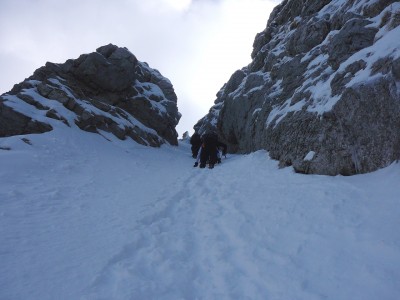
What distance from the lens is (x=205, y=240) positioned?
18.2 feet

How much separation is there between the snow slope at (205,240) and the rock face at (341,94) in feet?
2.68

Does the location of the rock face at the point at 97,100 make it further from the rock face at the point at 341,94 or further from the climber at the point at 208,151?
the rock face at the point at 341,94

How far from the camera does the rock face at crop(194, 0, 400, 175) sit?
25.5 feet

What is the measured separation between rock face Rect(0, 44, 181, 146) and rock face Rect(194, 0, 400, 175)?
14525 millimetres

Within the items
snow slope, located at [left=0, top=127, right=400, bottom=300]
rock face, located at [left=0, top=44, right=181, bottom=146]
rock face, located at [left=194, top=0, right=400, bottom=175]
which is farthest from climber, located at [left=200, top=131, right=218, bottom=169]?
rock face, located at [left=0, top=44, right=181, bottom=146]

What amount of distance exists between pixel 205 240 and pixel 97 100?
30297mm

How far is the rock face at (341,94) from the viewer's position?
7.77 metres

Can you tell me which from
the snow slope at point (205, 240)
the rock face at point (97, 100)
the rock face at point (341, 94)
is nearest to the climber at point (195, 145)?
the rock face at point (97, 100)

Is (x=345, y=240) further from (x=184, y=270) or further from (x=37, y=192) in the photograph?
(x=37, y=192)

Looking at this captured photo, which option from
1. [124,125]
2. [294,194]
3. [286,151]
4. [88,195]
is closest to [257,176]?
[286,151]

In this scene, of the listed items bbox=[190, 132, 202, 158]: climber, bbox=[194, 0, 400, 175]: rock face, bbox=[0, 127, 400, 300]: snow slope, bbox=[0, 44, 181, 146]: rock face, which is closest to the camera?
bbox=[0, 127, 400, 300]: snow slope

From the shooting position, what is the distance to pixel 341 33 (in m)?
13.0

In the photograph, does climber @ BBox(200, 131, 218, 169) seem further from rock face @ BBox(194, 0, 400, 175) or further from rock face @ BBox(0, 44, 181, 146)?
rock face @ BBox(0, 44, 181, 146)

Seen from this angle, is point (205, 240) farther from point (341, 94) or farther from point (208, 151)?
point (208, 151)
